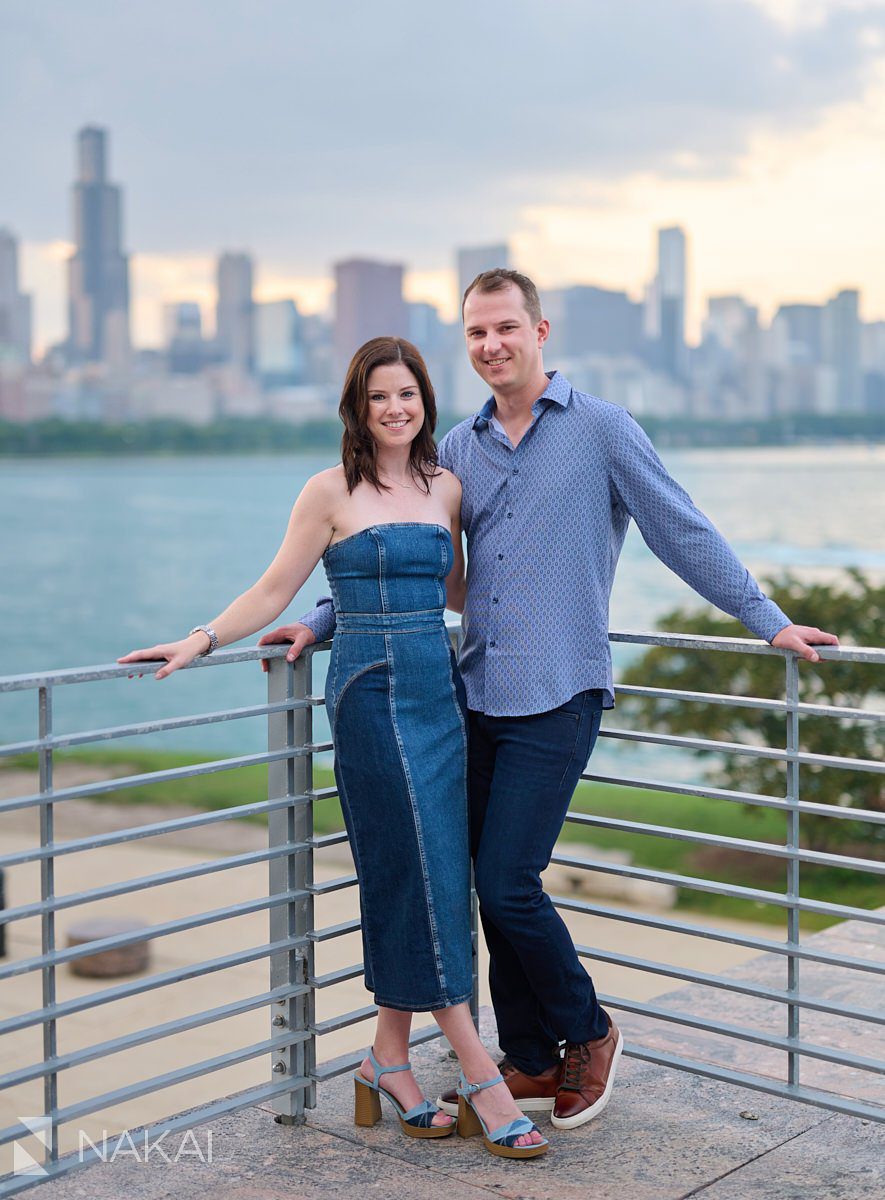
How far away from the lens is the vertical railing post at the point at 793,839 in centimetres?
287

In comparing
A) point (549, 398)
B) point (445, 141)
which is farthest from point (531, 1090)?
point (445, 141)

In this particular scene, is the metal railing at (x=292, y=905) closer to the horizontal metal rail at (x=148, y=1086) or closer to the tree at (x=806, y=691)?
the horizontal metal rail at (x=148, y=1086)

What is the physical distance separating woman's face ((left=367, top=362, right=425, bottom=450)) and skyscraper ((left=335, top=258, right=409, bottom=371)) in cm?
4075

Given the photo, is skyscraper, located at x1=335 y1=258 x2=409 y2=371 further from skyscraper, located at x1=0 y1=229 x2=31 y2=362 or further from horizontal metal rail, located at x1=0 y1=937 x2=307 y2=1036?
horizontal metal rail, located at x1=0 y1=937 x2=307 y2=1036

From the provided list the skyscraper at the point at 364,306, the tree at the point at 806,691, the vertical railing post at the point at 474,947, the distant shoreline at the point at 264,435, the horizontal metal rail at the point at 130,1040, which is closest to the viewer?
the horizontal metal rail at the point at 130,1040

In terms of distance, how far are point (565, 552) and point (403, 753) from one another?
536 millimetres

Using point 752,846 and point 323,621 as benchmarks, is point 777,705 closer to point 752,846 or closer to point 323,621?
point 752,846

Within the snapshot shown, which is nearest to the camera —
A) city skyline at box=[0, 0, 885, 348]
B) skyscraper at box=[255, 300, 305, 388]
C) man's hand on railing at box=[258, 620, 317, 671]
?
man's hand on railing at box=[258, 620, 317, 671]

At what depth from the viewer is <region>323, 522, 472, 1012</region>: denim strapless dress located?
2805 millimetres

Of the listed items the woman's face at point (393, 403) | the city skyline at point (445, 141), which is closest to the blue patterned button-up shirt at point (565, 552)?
the woman's face at point (393, 403)

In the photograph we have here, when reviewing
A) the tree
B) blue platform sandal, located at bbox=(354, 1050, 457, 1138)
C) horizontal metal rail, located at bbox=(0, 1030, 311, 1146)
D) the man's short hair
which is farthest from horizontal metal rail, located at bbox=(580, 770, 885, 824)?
the tree

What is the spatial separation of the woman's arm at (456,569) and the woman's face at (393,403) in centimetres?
19

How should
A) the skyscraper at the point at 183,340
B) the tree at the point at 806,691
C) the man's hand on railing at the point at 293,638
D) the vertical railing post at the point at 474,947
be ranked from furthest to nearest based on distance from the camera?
the skyscraper at the point at 183,340
the tree at the point at 806,691
the vertical railing post at the point at 474,947
the man's hand on railing at the point at 293,638

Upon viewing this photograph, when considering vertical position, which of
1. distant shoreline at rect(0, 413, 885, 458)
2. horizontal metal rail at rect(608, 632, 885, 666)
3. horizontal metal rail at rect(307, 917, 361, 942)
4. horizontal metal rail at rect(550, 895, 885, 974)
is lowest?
horizontal metal rail at rect(307, 917, 361, 942)
